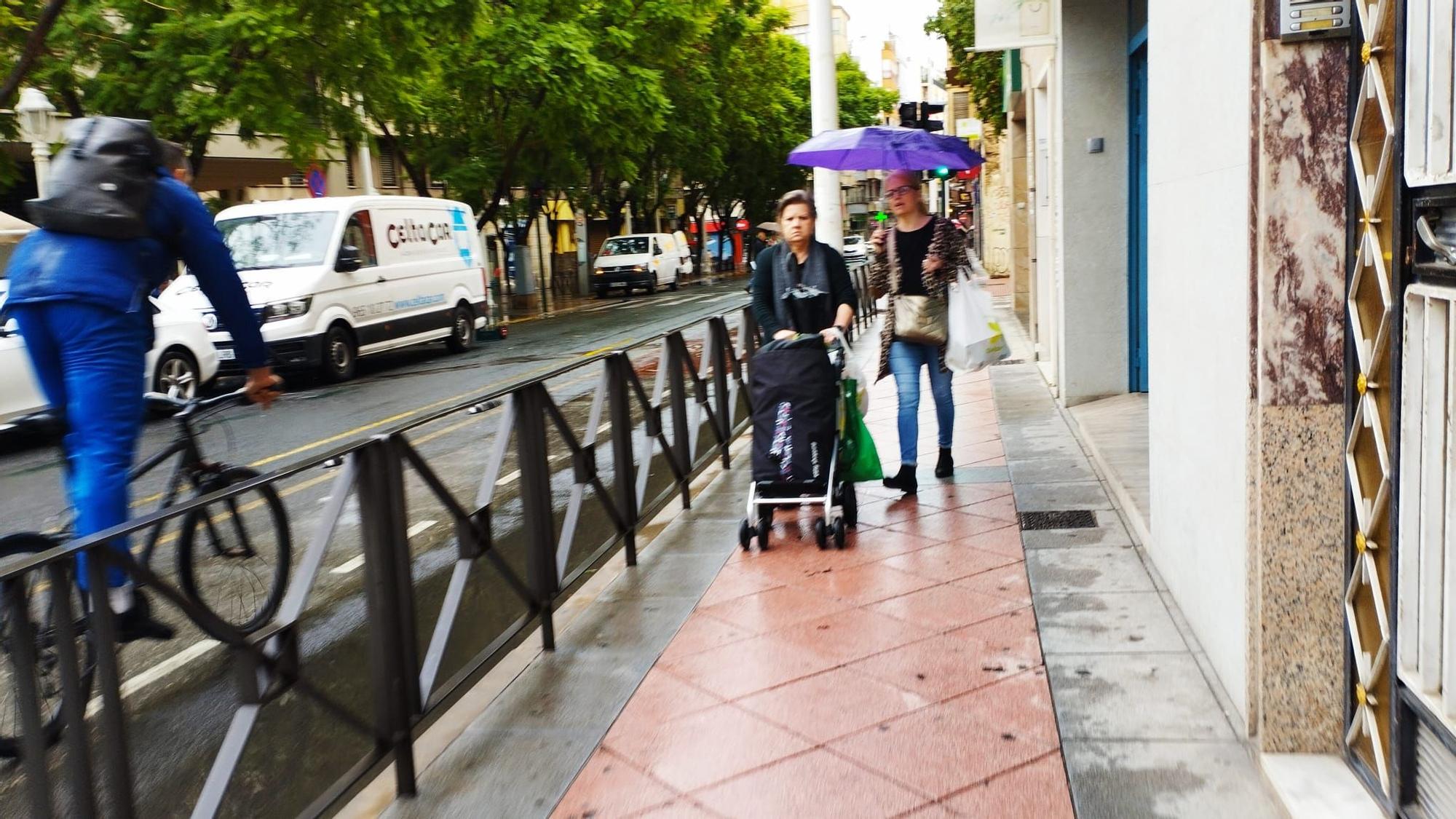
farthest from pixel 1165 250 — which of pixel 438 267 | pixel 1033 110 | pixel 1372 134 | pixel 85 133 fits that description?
pixel 438 267

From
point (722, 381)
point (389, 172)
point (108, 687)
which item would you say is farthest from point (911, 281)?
point (389, 172)

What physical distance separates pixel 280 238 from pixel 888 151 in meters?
11.6

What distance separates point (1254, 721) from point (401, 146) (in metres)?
28.5

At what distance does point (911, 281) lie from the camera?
7203 millimetres

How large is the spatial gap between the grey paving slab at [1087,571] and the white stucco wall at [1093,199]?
14.3 ft

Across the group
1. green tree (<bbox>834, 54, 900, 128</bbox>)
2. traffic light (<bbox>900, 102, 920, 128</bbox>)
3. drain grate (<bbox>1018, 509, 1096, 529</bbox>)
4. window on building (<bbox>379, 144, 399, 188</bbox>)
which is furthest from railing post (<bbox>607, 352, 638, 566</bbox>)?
green tree (<bbox>834, 54, 900, 128</bbox>)

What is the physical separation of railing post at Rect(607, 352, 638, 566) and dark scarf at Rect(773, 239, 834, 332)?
0.88 m

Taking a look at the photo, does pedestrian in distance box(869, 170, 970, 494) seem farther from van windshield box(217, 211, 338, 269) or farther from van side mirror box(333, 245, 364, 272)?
van windshield box(217, 211, 338, 269)

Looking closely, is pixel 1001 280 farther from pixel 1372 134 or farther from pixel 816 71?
pixel 1372 134

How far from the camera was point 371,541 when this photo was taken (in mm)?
3619

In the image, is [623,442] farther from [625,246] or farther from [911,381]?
[625,246]

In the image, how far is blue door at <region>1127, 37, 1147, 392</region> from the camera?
31.3 feet

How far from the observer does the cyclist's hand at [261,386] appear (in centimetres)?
463

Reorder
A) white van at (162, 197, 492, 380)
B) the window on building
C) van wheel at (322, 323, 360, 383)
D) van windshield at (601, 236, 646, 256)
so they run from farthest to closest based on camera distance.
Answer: van windshield at (601, 236, 646, 256), the window on building, van wheel at (322, 323, 360, 383), white van at (162, 197, 492, 380)
